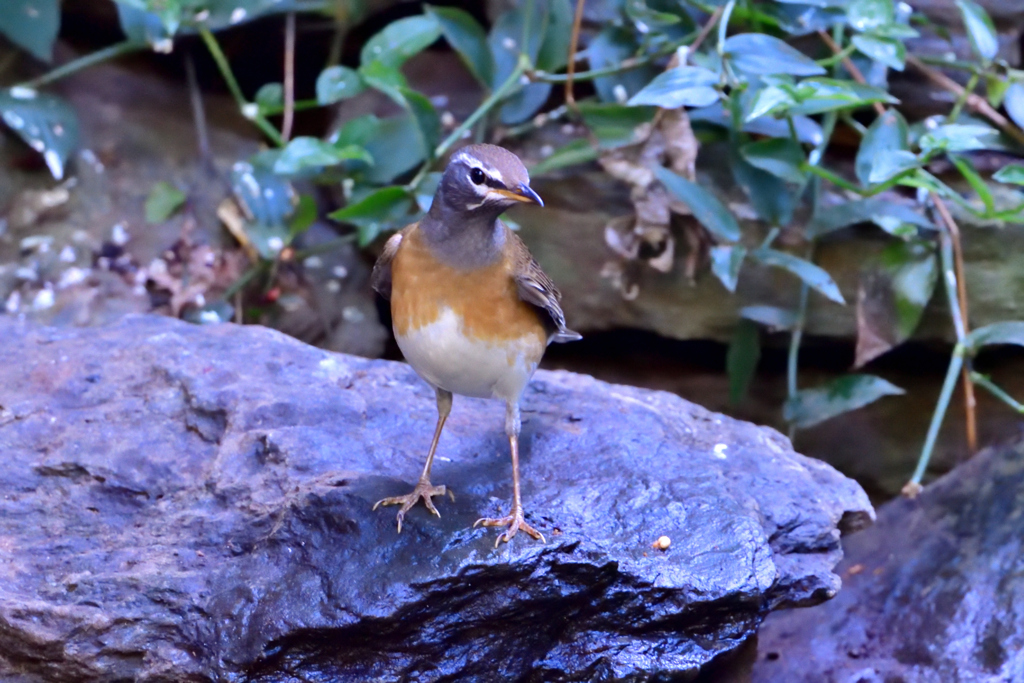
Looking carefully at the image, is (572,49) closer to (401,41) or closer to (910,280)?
(401,41)

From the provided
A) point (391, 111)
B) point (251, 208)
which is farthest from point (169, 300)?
point (391, 111)

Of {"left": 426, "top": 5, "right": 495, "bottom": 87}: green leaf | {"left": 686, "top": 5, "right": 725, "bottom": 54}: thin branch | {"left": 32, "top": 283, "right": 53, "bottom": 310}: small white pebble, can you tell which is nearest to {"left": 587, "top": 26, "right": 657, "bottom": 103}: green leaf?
{"left": 686, "top": 5, "right": 725, "bottom": 54}: thin branch

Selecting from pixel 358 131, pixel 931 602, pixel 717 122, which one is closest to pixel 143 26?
pixel 358 131

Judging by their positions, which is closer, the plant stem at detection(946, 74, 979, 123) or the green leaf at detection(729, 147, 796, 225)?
the plant stem at detection(946, 74, 979, 123)

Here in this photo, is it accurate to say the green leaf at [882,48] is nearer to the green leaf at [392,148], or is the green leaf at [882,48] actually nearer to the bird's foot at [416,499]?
the green leaf at [392,148]

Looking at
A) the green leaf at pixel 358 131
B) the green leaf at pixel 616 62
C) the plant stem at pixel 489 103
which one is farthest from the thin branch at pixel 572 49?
the green leaf at pixel 358 131

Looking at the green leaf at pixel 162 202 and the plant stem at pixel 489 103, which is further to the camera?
the green leaf at pixel 162 202

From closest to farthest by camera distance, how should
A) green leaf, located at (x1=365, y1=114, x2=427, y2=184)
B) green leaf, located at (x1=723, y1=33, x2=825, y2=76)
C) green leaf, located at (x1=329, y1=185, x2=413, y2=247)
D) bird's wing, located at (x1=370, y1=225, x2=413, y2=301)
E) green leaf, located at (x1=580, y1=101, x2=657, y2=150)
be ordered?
bird's wing, located at (x1=370, y1=225, x2=413, y2=301) < green leaf, located at (x1=723, y1=33, x2=825, y2=76) < green leaf, located at (x1=329, y1=185, x2=413, y2=247) < green leaf, located at (x1=580, y1=101, x2=657, y2=150) < green leaf, located at (x1=365, y1=114, x2=427, y2=184)

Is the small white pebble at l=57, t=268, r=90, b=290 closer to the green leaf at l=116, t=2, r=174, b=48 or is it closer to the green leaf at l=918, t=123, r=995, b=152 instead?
the green leaf at l=116, t=2, r=174, b=48
